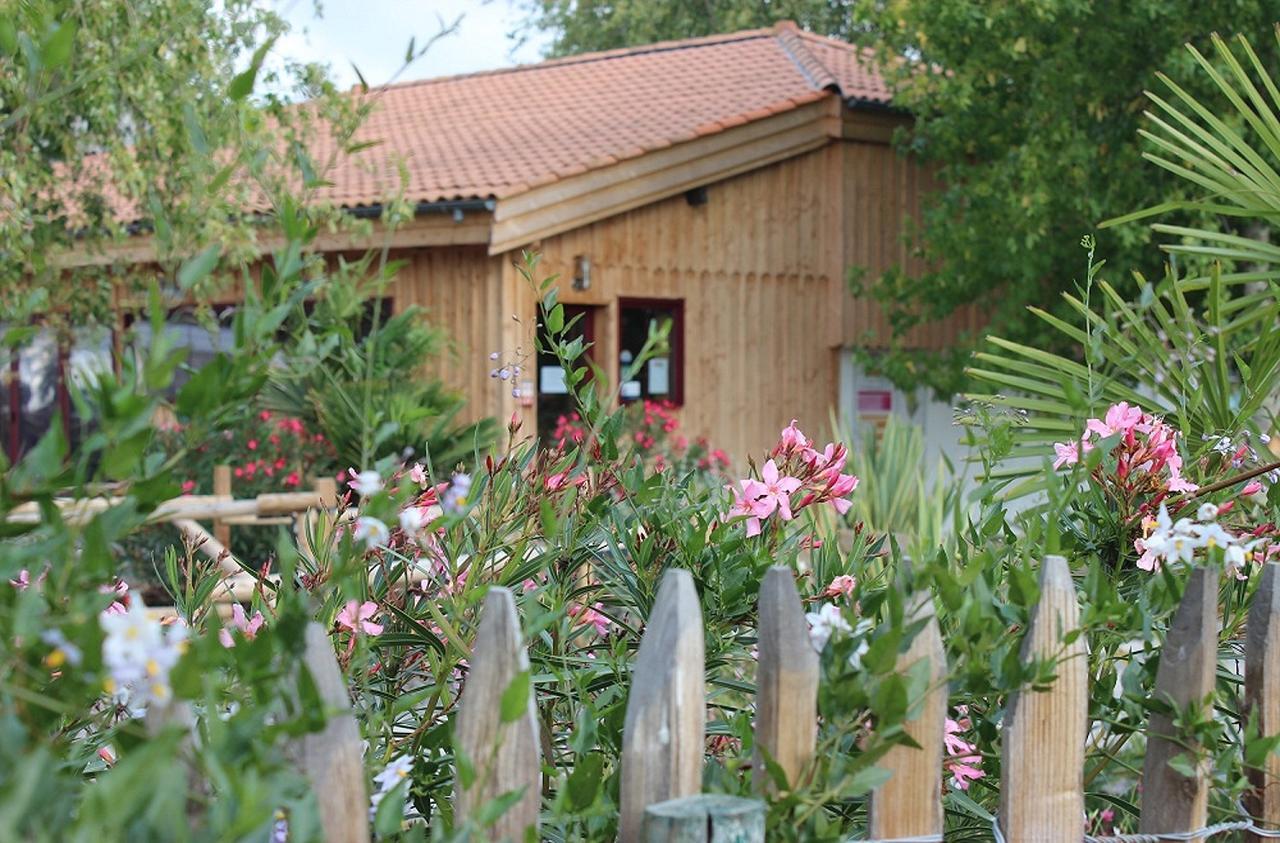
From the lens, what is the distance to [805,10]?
28656mm

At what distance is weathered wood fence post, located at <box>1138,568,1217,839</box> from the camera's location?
5.47 feet

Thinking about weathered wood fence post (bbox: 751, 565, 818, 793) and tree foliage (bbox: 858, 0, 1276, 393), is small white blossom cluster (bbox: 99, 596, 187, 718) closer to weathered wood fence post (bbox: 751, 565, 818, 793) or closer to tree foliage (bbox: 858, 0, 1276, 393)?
weathered wood fence post (bbox: 751, 565, 818, 793)

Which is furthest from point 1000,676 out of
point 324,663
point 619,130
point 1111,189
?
point 619,130

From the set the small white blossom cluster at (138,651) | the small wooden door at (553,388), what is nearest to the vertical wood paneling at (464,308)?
the small wooden door at (553,388)

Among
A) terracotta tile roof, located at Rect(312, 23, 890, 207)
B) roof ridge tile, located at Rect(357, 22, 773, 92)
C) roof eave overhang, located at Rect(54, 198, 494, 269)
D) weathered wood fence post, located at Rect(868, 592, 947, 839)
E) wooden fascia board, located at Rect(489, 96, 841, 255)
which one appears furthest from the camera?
roof ridge tile, located at Rect(357, 22, 773, 92)

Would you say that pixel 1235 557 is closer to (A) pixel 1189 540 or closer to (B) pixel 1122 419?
(A) pixel 1189 540

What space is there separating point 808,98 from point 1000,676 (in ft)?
40.5

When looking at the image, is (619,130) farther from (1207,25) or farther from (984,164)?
(1207,25)

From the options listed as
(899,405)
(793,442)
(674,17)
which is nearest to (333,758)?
(793,442)

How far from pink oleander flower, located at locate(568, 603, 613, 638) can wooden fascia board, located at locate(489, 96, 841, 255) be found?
916 centimetres

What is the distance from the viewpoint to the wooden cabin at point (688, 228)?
464 inches

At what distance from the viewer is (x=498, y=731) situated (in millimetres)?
1329

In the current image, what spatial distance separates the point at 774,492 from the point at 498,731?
0.64 m

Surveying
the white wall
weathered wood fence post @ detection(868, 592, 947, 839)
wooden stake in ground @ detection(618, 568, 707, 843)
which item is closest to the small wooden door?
the white wall
